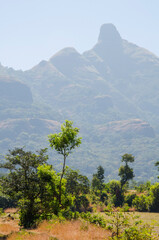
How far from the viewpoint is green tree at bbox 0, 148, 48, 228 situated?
20141 millimetres

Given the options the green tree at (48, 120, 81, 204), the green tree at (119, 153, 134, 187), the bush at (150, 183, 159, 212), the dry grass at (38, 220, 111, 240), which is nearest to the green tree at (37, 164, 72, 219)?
the green tree at (48, 120, 81, 204)

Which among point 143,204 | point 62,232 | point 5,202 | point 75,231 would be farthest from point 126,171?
point 62,232

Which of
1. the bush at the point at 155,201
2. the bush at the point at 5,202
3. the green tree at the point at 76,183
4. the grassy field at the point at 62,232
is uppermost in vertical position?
the green tree at the point at 76,183

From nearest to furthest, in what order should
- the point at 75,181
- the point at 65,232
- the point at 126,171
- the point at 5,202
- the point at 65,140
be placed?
the point at 65,232, the point at 65,140, the point at 75,181, the point at 5,202, the point at 126,171

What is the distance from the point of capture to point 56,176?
22.3 metres

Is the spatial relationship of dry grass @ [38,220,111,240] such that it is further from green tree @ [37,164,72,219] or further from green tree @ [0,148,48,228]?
green tree @ [37,164,72,219]

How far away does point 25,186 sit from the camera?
20469 mm

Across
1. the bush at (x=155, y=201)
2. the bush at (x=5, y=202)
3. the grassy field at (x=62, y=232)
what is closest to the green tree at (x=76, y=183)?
the bush at (x=155, y=201)

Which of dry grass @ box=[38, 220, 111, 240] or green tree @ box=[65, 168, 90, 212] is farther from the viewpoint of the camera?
green tree @ box=[65, 168, 90, 212]

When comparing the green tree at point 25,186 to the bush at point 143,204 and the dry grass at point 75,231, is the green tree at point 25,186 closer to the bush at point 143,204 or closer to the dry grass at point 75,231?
the dry grass at point 75,231

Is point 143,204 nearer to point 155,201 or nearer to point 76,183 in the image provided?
point 155,201

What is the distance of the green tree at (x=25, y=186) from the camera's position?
2014 cm

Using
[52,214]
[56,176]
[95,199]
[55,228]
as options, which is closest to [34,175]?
[56,176]

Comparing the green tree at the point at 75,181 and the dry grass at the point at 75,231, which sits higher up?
the green tree at the point at 75,181
